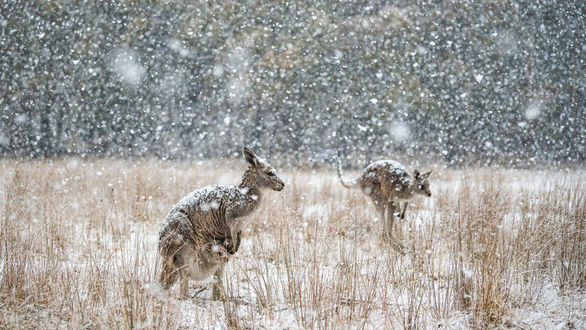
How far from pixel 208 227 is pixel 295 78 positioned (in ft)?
84.1

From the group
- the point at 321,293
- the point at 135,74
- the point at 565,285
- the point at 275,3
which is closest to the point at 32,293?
the point at 321,293

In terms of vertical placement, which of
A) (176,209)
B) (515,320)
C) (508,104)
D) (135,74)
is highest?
(135,74)

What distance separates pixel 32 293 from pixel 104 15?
27.8 meters

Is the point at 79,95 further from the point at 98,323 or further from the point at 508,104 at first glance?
the point at 98,323

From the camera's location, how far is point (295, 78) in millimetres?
28609

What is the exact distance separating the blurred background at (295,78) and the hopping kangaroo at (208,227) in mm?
20694

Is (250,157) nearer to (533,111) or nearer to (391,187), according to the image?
(391,187)

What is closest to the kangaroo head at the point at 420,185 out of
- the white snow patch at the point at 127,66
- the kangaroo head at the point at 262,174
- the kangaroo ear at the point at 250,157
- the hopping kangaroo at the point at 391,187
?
the hopping kangaroo at the point at 391,187

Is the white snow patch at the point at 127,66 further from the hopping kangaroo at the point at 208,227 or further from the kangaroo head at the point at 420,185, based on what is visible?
the hopping kangaroo at the point at 208,227

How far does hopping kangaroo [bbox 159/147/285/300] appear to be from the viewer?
11.4 ft

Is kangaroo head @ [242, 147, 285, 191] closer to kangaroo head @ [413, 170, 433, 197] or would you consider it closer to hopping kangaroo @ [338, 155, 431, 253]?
hopping kangaroo @ [338, 155, 431, 253]

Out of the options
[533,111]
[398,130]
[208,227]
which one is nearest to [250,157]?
[208,227]

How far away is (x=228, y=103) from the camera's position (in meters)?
29.6

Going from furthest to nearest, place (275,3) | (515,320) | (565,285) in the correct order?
(275,3) → (565,285) → (515,320)
